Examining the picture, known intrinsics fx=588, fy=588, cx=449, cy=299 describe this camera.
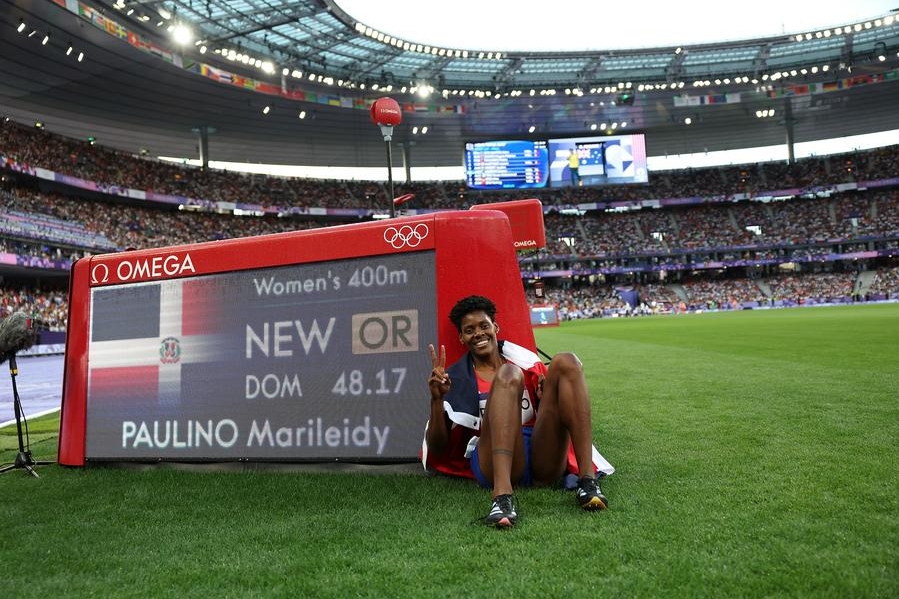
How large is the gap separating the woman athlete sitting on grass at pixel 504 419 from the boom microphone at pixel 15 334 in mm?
3439

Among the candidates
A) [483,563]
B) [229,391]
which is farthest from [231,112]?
[483,563]

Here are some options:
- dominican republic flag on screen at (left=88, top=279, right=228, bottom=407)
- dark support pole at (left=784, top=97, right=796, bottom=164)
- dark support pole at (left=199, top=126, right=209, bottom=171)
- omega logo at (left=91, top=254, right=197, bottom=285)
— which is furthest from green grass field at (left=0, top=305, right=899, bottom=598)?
dark support pole at (left=784, top=97, right=796, bottom=164)

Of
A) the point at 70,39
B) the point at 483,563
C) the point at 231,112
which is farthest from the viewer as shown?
the point at 231,112

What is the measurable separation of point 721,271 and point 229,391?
59.3 m

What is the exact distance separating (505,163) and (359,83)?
13.9m

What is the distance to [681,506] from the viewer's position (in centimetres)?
299

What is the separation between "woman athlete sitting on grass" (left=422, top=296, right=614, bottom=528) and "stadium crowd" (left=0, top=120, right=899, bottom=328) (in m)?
40.8

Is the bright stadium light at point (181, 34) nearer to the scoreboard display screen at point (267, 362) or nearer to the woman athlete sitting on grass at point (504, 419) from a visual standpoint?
the scoreboard display screen at point (267, 362)

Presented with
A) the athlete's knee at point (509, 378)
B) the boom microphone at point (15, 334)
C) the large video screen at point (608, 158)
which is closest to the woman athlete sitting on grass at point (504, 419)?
the athlete's knee at point (509, 378)

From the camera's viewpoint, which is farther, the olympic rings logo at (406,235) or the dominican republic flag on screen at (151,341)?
the dominican republic flag on screen at (151,341)

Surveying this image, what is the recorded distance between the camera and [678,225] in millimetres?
57812

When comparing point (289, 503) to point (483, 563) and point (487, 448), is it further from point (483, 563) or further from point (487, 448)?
point (483, 563)

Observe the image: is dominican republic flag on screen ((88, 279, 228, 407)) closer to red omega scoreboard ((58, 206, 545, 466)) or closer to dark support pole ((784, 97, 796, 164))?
red omega scoreboard ((58, 206, 545, 466))

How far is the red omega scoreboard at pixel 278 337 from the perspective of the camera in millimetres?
3971
